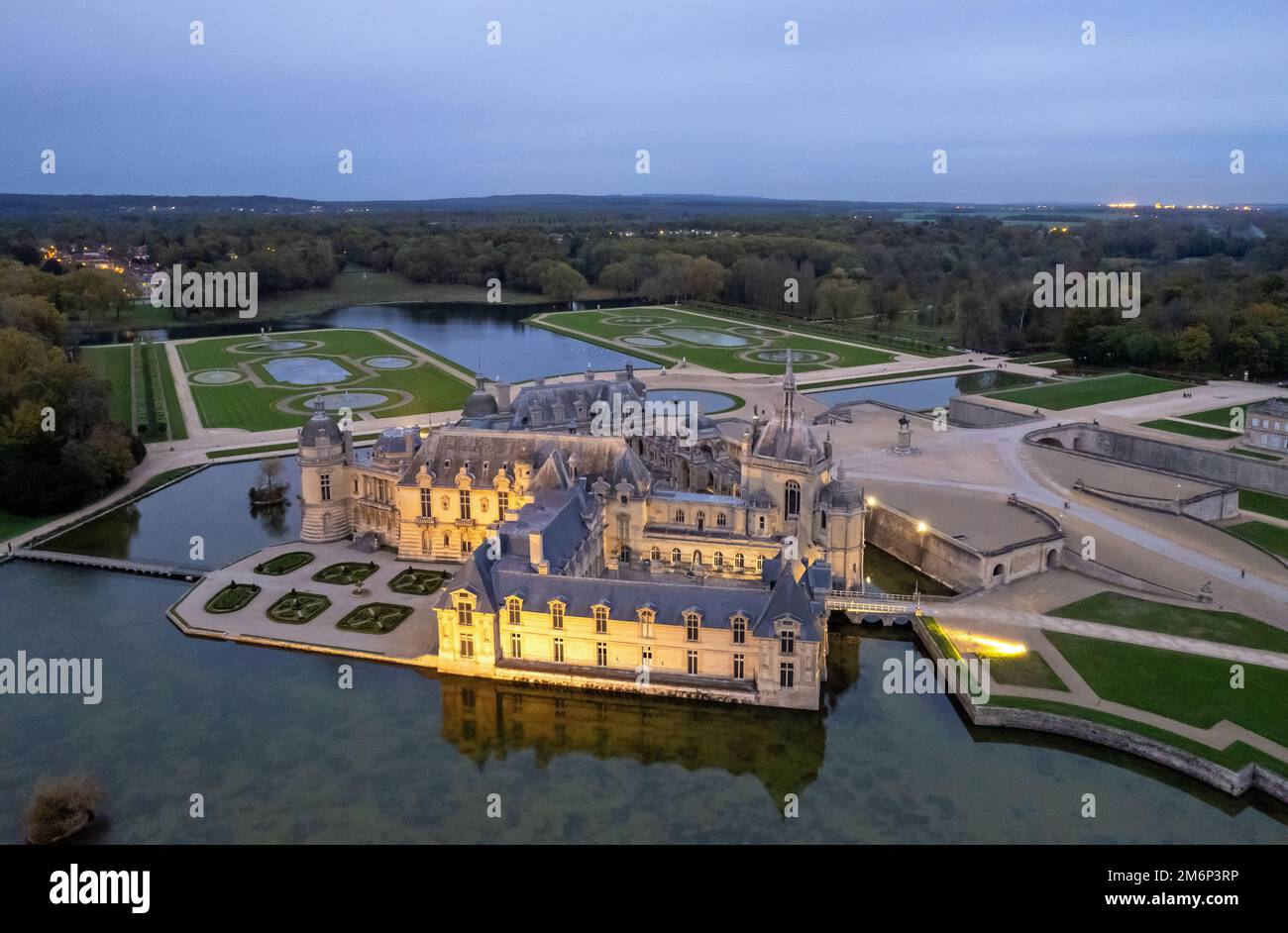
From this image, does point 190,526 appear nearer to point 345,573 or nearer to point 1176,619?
point 345,573

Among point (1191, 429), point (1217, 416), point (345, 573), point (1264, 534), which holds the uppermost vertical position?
point (1217, 416)

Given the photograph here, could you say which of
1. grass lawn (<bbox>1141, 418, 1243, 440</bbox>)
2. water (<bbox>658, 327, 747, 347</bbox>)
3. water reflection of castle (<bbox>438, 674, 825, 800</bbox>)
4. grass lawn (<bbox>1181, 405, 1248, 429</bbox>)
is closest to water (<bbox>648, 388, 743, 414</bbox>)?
water (<bbox>658, 327, 747, 347</bbox>)

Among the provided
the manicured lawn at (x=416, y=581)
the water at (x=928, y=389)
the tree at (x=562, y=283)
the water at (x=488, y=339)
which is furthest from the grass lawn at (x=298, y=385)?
the tree at (x=562, y=283)

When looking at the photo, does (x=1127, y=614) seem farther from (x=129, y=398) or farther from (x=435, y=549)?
(x=129, y=398)

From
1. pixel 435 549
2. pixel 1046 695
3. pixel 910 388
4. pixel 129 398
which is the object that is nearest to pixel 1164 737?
pixel 1046 695

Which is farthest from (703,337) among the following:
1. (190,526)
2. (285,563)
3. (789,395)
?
(285,563)

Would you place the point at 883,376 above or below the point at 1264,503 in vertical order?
above

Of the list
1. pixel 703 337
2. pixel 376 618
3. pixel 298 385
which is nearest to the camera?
pixel 376 618
